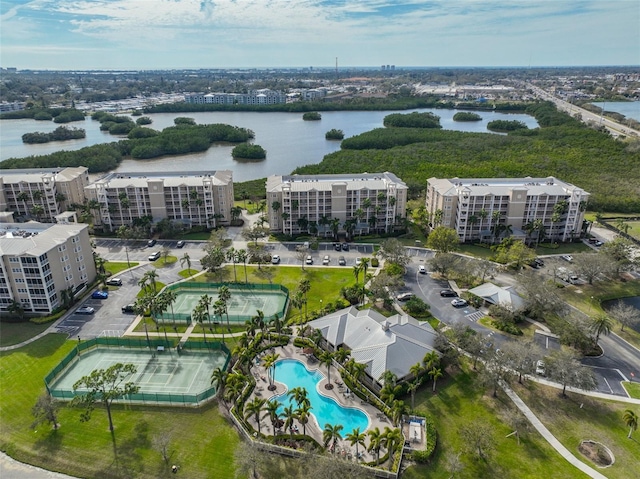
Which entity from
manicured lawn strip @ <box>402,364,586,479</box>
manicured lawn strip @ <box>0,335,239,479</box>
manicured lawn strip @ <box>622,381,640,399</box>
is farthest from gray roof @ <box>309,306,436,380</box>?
manicured lawn strip @ <box>622,381,640,399</box>

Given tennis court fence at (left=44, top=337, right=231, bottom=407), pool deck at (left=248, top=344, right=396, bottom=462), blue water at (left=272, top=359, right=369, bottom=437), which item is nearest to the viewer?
pool deck at (left=248, top=344, right=396, bottom=462)

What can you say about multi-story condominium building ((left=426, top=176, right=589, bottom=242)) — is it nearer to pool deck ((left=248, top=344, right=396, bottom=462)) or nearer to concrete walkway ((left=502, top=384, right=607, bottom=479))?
concrete walkway ((left=502, top=384, right=607, bottom=479))

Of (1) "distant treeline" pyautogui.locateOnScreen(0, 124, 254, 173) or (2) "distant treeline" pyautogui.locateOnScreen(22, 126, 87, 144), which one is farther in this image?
(2) "distant treeline" pyautogui.locateOnScreen(22, 126, 87, 144)

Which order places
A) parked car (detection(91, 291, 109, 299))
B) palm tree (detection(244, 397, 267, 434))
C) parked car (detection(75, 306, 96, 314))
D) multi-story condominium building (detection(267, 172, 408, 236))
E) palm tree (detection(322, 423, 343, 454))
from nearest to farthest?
palm tree (detection(322, 423, 343, 454))
palm tree (detection(244, 397, 267, 434))
parked car (detection(75, 306, 96, 314))
parked car (detection(91, 291, 109, 299))
multi-story condominium building (detection(267, 172, 408, 236))

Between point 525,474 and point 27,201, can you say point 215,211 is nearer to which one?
point 27,201

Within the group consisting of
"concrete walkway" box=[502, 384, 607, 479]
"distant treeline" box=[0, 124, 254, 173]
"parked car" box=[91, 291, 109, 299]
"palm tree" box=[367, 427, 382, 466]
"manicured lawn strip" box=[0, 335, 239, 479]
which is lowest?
"concrete walkway" box=[502, 384, 607, 479]

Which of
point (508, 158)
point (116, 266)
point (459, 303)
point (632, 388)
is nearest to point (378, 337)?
point (459, 303)

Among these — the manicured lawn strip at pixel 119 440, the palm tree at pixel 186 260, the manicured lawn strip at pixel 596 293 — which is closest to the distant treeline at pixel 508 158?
the manicured lawn strip at pixel 596 293
